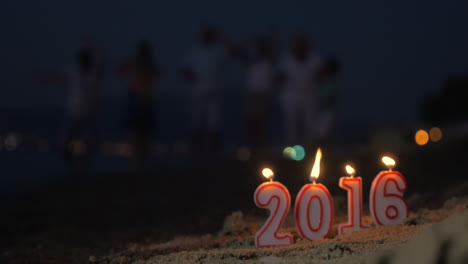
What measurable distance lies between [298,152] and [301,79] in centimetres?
113

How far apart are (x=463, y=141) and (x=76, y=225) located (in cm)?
665

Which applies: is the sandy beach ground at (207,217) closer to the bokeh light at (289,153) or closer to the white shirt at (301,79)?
the bokeh light at (289,153)

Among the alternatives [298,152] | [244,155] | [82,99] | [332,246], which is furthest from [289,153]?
[332,246]

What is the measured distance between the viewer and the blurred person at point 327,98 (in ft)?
27.6

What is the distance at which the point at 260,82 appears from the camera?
8930 mm

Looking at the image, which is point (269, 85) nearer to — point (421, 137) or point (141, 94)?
point (141, 94)

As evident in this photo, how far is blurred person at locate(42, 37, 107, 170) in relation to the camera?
8.62 meters

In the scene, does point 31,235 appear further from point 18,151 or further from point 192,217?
point 18,151

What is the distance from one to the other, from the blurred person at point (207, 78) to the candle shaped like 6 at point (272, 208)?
18.0ft

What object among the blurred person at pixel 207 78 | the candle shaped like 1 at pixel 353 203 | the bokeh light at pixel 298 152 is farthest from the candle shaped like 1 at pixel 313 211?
the blurred person at pixel 207 78

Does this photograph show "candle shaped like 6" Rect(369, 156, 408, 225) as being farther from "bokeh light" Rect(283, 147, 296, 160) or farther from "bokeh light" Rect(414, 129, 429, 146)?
"bokeh light" Rect(414, 129, 429, 146)

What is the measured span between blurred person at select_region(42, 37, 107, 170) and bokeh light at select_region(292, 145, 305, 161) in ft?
10.4

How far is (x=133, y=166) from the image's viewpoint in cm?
882

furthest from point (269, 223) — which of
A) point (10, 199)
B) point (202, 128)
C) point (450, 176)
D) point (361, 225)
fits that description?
point (202, 128)
